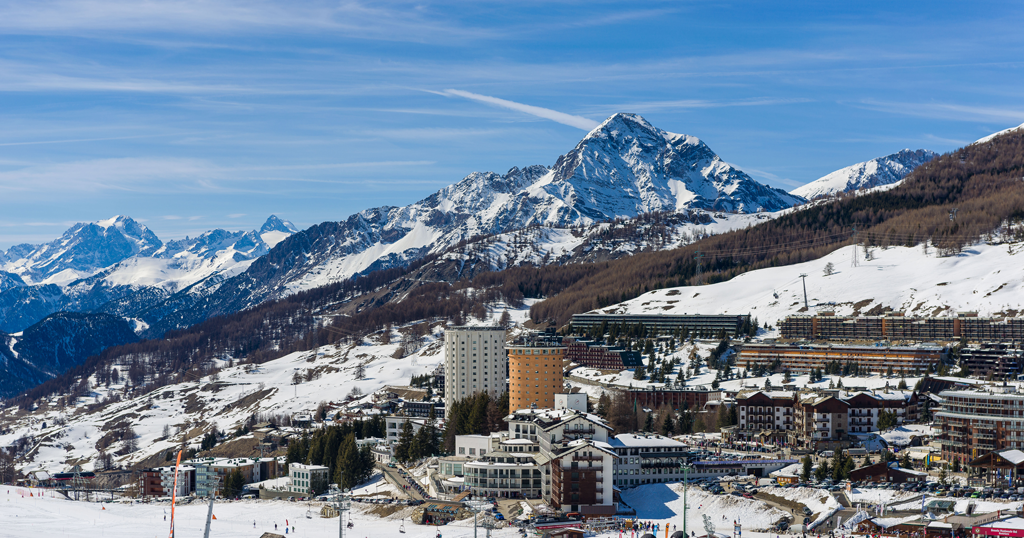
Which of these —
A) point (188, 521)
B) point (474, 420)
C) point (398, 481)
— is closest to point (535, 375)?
point (474, 420)

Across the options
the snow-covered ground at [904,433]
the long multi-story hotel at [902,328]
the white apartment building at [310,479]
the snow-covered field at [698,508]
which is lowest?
the white apartment building at [310,479]

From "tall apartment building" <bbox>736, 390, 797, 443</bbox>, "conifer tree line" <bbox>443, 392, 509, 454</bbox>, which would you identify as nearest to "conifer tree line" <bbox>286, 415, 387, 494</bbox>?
"conifer tree line" <bbox>443, 392, 509, 454</bbox>

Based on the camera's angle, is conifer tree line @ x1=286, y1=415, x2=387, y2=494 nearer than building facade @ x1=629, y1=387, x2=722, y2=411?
Yes

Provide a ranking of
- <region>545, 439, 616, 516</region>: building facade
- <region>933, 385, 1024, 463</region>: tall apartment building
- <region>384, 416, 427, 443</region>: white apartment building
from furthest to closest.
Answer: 1. <region>384, 416, 427, 443</region>: white apartment building
2. <region>933, 385, 1024, 463</region>: tall apartment building
3. <region>545, 439, 616, 516</region>: building facade

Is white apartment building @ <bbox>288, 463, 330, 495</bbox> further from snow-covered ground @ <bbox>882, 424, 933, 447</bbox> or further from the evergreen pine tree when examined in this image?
snow-covered ground @ <bbox>882, 424, 933, 447</bbox>

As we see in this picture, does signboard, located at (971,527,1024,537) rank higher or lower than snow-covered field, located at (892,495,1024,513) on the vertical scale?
lower

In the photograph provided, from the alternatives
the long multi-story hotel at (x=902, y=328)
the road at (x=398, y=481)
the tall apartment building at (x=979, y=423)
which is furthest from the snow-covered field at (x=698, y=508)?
the long multi-story hotel at (x=902, y=328)

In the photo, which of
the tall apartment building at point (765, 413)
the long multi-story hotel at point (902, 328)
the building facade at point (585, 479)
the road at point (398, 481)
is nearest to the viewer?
the building facade at point (585, 479)

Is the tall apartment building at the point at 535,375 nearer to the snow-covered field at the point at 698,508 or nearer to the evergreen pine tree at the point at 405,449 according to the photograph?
the evergreen pine tree at the point at 405,449
